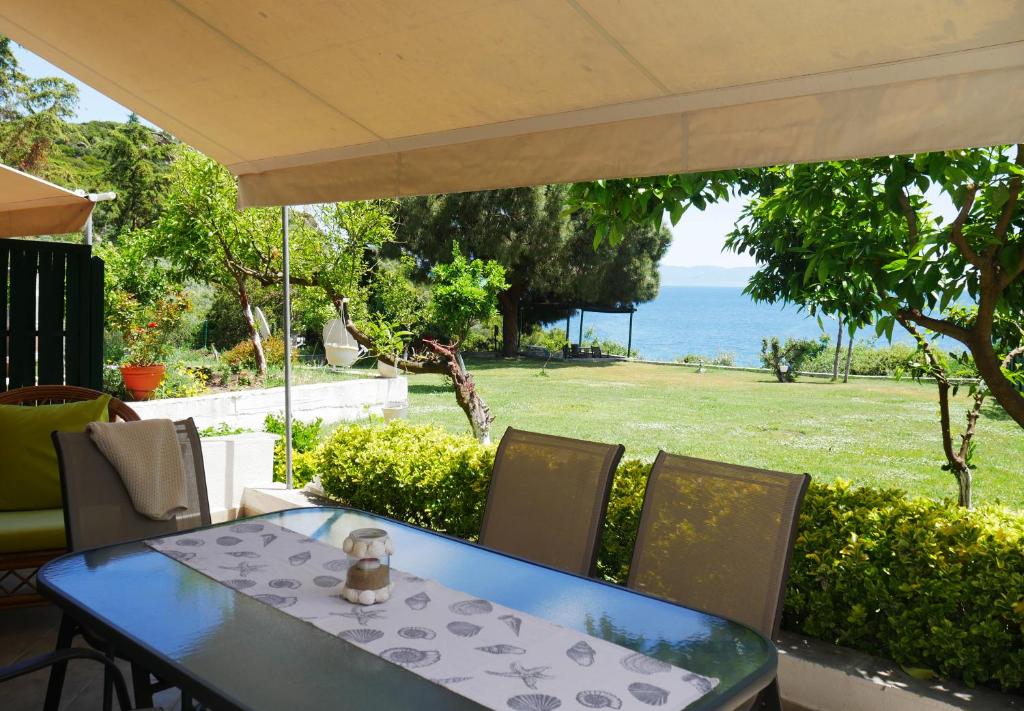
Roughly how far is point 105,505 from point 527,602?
5.25 feet

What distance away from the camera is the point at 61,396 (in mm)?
4301

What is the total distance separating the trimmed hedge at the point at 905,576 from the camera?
2.54m

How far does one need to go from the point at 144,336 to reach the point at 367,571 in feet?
26.9

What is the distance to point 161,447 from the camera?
282cm

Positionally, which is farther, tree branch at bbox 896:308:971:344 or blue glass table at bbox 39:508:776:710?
tree branch at bbox 896:308:971:344

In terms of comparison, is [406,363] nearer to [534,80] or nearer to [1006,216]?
[534,80]

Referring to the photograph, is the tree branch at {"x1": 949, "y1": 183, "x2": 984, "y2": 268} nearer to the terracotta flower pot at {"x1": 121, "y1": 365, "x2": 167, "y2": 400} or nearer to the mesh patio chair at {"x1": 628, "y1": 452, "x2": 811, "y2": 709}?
the mesh patio chair at {"x1": 628, "y1": 452, "x2": 811, "y2": 709}

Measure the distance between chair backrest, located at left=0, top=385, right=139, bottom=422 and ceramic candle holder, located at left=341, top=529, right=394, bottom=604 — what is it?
8.17 ft

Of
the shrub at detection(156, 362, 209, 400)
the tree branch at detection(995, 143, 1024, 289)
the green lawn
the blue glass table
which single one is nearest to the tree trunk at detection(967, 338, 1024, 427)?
the tree branch at detection(995, 143, 1024, 289)

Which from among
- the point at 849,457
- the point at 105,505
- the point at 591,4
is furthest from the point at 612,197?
the point at 849,457

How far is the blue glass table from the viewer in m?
1.41

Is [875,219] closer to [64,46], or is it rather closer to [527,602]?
[527,602]

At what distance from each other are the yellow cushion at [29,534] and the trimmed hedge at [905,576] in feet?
7.78

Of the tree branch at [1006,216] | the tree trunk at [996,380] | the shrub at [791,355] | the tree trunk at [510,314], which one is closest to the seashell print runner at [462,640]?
the tree branch at [1006,216]
